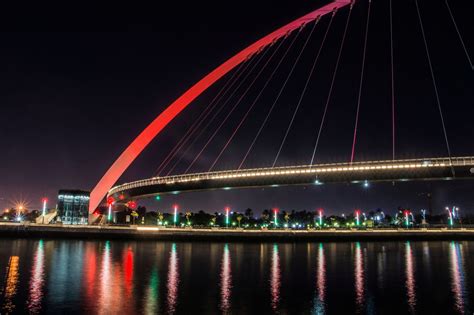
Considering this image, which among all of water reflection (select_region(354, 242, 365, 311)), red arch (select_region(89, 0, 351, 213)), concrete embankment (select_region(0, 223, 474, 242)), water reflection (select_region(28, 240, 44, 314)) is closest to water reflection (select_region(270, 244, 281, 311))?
water reflection (select_region(354, 242, 365, 311))

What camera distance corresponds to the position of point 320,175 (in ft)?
191

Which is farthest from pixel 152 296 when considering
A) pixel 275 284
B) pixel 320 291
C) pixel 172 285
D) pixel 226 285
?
pixel 320 291

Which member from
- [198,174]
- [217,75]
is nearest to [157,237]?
[198,174]

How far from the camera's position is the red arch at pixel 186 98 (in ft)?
121

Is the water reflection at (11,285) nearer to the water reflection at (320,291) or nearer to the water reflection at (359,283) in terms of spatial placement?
the water reflection at (320,291)

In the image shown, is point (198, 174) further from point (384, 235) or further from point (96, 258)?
point (96, 258)

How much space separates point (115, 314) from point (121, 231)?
135 feet

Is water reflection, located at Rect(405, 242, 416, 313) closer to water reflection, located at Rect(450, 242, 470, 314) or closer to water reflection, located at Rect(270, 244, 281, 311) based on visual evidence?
water reflection, located at Rect(450, 242, 470, 314)

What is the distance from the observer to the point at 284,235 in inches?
2217

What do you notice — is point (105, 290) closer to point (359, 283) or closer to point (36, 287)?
point (36, 287)

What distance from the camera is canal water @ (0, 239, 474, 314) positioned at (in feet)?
48.3

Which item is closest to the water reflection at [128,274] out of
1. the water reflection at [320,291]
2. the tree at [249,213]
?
the water reflection at [320,291]

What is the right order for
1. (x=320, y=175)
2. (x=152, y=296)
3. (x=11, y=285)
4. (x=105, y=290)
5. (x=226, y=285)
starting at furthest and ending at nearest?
(x=320, y=175) → (x=226, y=285) → (x=11, y=285) → (x=105, y=290) → (x=152, y=296)

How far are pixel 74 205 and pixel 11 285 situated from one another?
91684 millimetres
